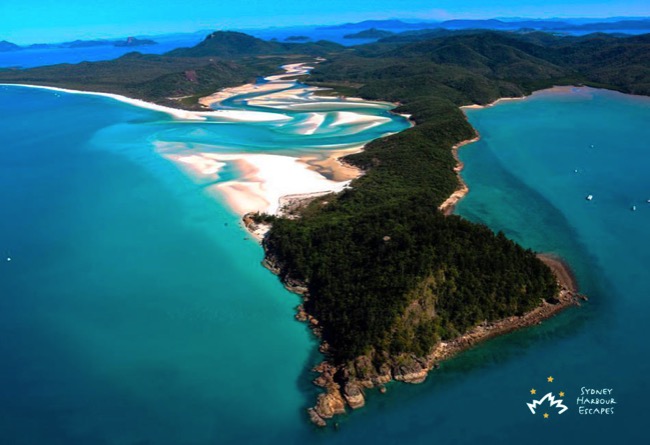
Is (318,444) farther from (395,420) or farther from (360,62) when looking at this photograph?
(360,62)

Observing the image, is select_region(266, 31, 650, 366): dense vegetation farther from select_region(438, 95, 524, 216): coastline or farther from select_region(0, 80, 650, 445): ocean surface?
select_region(0, 80, 650, 445): ocean surface

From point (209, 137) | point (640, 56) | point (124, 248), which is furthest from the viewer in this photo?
point (640, 56)

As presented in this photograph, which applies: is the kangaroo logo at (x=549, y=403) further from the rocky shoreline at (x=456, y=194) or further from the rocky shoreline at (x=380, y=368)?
the rocky shoreline at (x=456, y=194)

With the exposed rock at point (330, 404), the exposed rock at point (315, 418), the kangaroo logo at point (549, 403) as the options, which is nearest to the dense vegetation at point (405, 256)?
the exposed rock at point (330, 404)

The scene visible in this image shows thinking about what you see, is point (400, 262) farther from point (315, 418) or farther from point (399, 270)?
point (315, 418)

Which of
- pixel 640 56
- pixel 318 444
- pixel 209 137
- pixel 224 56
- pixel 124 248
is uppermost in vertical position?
pixel 224 56

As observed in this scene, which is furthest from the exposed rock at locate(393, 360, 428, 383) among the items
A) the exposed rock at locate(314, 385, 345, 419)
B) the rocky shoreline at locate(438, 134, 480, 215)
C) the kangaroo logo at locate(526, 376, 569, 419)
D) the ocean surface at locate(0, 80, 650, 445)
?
the rocky shoreline at locate(438, 134, 480, 215)

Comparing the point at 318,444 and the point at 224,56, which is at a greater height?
the point at 224,56

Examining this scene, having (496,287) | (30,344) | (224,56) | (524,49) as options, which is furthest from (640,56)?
(224,56)
